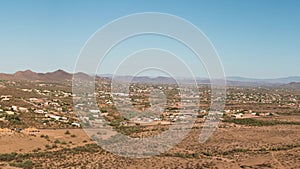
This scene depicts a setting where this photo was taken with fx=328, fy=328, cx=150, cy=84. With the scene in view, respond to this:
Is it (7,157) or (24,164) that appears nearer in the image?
(24,164)

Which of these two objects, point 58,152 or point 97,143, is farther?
point 97,143

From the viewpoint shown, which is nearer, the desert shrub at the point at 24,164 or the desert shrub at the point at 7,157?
the desert shrub at the point at 24,164

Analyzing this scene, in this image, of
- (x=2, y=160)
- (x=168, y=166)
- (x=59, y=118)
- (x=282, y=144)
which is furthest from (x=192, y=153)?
(x=59, y=118)

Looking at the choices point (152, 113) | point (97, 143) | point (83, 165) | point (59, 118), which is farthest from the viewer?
point (152, 113)

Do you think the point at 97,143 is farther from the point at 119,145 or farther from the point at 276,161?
the point at 276,161

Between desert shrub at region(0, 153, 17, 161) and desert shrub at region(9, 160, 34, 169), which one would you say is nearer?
desert shrub at region(9, 160, 34, 169)

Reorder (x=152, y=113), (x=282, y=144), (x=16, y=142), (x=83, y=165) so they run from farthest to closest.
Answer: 1. (x=152, y=113)
2. (x=282, y=144)
3. (x=16, y=142)
4. (x=83, y=165)

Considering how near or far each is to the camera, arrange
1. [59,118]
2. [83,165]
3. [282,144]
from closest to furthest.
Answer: [83,165]
[282,144]
[59,118]

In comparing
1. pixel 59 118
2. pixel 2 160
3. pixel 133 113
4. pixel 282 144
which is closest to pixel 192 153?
pixel 282 144

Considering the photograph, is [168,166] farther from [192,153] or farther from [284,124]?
[284,124]
